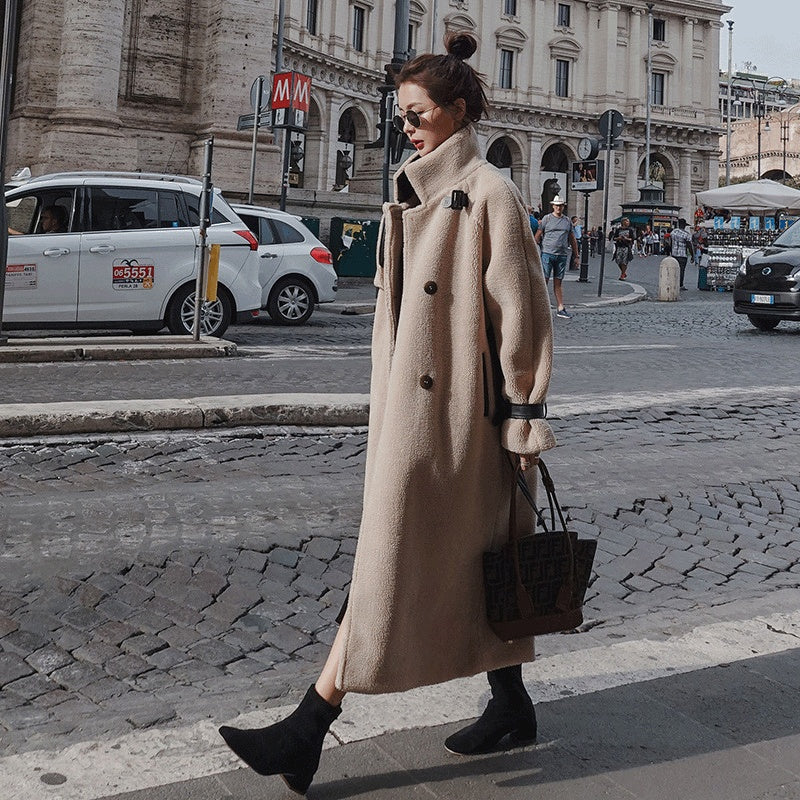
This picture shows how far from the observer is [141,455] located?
240 inches

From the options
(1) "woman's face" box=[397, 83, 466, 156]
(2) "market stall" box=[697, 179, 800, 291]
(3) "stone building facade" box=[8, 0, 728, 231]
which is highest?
(3) "stone building facade" box=[8, 0, 728, 231]

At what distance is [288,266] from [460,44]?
11597mm

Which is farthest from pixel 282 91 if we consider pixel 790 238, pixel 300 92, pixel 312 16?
pixel 312 16

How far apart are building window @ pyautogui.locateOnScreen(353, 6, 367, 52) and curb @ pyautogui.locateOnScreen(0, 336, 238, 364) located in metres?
51.4

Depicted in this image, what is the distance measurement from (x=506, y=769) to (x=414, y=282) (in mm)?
1121

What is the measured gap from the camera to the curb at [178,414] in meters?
6.35

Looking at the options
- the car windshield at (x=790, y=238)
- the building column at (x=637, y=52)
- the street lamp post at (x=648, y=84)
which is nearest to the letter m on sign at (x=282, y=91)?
the car windshield at (x=790, y=238)

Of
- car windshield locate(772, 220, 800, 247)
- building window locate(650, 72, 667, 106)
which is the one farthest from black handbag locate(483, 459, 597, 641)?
building window locate(650, 72, 667, 106)

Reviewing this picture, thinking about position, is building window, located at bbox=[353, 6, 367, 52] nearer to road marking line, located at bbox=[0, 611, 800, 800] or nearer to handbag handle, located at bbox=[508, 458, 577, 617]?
road marking line, located at bbox=[0, 611, 800, 800]

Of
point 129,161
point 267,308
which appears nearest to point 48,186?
point 267,308

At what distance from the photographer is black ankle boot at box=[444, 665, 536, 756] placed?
2787mm

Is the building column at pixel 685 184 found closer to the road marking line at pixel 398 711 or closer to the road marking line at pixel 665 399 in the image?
the road marking line at pixel 665 399

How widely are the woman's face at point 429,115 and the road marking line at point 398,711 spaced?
136cm

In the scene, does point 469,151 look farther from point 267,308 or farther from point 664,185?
point 664,185
